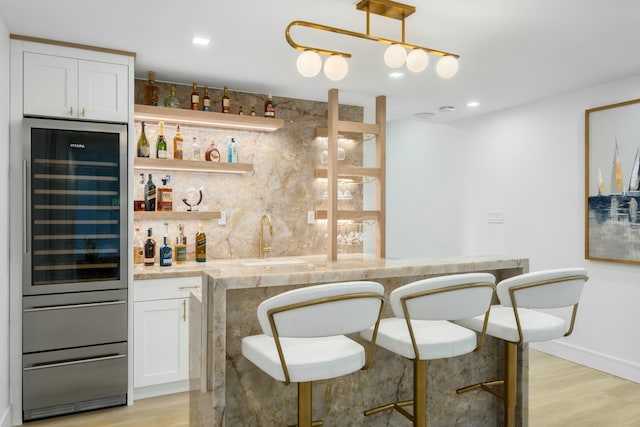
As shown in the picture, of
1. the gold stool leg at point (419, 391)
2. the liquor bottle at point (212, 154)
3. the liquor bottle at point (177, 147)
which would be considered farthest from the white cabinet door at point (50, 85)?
the gold stool leg at point (419, 391)

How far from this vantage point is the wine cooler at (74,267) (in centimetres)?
299

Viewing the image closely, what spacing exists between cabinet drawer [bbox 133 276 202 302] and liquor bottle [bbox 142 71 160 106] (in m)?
1.43

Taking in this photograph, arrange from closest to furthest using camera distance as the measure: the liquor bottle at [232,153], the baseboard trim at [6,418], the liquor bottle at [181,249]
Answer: the baseboard trim at [6,418]
the liquor bottle at [181,249]
the liquor bottle at [232,153]

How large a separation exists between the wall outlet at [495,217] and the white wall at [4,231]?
14.7ft

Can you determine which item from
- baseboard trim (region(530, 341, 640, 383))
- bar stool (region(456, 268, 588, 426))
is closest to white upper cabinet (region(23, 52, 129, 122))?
bar stool (region(456, 268, 588, 426))

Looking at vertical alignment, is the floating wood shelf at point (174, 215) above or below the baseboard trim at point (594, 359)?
above

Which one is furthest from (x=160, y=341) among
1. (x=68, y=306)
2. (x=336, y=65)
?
(x=336, y=65)

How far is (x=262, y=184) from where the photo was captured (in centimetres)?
434

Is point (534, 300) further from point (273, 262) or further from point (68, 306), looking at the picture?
point (68, 306)

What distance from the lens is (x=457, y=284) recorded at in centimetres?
191

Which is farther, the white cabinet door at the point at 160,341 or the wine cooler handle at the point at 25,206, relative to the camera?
the white cabinet door at the point at 160,341

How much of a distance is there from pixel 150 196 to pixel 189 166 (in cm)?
40

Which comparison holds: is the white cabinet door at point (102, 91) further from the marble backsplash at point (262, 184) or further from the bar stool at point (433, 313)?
the bar stool at point (433, 313)

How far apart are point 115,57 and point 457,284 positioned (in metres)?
2.78
